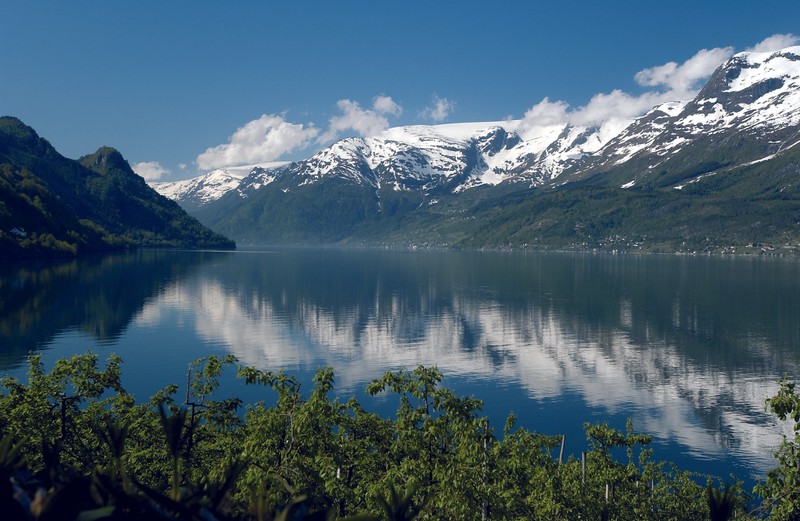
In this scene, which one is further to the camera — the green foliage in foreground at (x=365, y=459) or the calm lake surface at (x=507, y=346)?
the calm lake surface at (x=507, y=346)

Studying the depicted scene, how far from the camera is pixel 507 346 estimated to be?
121688 mm

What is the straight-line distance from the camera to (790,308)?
168500 millimetres

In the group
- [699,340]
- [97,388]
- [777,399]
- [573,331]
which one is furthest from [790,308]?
[97,388]

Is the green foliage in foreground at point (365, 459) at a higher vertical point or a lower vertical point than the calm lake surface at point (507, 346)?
higher

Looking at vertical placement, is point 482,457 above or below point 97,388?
below

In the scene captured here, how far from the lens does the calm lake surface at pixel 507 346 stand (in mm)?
76688

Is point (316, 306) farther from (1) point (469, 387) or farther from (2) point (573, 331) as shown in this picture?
(1) point (469, 387)

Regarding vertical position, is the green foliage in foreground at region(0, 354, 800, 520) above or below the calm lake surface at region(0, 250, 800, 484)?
above

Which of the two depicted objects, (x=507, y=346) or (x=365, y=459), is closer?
(x=365, y=459)

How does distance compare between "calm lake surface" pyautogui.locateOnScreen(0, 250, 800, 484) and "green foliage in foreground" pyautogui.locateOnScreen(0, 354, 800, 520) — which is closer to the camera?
"green foliage in foreground" pyautogui.locateOnScreen(0, 354, 800, 520)

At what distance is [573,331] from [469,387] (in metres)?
57.3

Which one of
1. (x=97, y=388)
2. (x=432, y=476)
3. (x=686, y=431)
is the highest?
(x=97, y=388)

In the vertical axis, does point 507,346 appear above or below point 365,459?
below

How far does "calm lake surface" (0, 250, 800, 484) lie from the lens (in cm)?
7669
